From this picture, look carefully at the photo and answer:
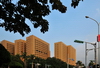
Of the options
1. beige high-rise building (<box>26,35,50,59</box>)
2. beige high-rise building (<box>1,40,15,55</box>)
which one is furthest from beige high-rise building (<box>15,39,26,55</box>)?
beige high-rise building (<box>1,40,15,55</box>)

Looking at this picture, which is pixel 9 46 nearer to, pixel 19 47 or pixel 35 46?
pixel 19 47

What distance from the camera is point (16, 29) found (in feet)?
16.2

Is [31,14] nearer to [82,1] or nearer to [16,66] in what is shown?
[82,1]

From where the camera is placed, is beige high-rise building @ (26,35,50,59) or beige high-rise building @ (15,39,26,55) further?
beige high-rise building @ (15,39,26,55)

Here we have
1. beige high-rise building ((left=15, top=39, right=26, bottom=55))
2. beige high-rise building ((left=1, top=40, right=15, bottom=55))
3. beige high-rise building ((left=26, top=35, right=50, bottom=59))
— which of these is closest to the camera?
beige high-rise building ((left=26, top=35, right=50, bottom=59))

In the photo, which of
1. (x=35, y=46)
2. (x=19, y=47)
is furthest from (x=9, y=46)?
(x=35, y=46)

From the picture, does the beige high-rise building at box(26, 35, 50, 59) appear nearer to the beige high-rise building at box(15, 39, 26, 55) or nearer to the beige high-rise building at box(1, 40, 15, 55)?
the beige high-rise building at box(15, 39, 26, 55)

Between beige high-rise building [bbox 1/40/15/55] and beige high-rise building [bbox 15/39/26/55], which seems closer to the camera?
beige high-rise building [bbox 15/39/26/55]

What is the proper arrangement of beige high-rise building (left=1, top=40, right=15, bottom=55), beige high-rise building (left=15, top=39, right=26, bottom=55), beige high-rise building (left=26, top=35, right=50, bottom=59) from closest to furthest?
1. beige high-rise building (left=26, top=35, right=50, bottom=59)
2. beige high-rise building (left=15, top=39, right=26, bottom=55)
3. beige high-rise building (left=1, top=40, right=15, bottom=55)

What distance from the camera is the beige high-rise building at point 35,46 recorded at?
90188mm

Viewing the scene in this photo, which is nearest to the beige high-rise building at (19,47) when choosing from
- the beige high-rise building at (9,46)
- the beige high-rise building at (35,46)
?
the beige high-rise building at (35,46)

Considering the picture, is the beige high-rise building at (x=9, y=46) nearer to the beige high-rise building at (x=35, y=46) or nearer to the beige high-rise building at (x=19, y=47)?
the beige high-rise building at (x=19, y=47)

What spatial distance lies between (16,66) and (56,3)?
39639mm

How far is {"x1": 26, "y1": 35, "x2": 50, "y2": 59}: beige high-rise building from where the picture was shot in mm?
90188
